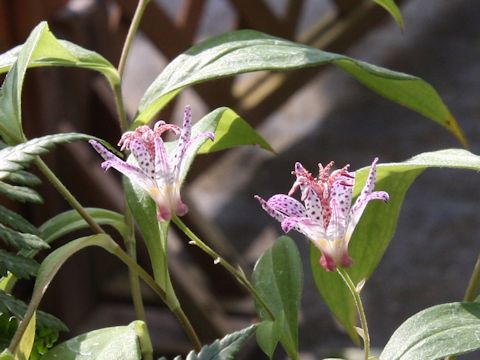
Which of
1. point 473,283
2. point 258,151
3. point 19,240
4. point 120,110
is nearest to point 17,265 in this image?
point 19,240

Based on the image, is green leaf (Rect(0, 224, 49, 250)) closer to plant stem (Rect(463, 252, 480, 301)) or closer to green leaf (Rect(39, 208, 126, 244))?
green leaf (Rect(39, 208, 126, 244))

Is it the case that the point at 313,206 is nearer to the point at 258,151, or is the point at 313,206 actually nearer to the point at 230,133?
the point at 230,133

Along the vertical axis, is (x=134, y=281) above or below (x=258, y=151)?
above

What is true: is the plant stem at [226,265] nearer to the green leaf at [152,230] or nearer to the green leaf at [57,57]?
the green leaf at [152,230]

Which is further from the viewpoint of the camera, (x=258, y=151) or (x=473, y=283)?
(x=258, y=151)

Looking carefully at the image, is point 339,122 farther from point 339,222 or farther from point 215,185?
point 339,222

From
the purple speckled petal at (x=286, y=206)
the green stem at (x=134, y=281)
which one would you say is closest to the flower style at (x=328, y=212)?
the purple speckled petal at (x=286, y=206)
